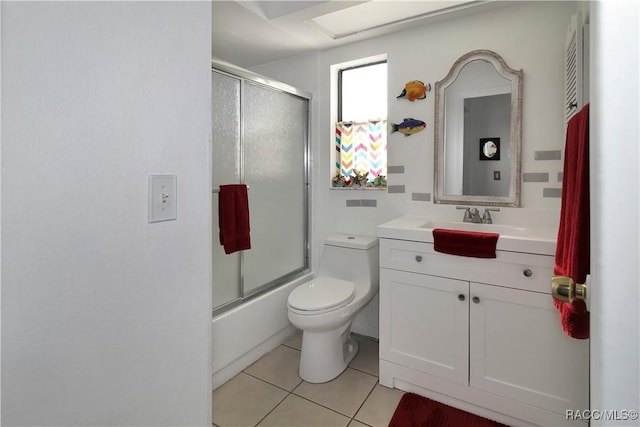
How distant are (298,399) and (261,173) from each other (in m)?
1.40

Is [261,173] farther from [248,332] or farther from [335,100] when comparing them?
[248,332]

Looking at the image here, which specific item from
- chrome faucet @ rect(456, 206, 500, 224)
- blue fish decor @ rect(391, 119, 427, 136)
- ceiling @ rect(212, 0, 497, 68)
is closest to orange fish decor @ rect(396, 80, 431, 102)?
blue fish decor @ rect(391, 119, 427, 136)

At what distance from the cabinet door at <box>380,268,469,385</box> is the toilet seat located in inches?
9.3

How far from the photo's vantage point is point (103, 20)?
71 cm

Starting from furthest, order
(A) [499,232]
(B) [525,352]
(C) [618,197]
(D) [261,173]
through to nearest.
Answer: (D) [261,173] → (A) [499,232] → (B) [525,352] → (C) [618,197]

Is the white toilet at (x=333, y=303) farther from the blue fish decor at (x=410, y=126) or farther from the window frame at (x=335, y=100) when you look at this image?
the blue fish decor at (x=410, y=126)

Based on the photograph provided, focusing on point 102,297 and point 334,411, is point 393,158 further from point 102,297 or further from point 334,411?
point 102,297

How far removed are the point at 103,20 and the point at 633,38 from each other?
92 centimetres

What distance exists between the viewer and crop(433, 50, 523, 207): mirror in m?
1.94

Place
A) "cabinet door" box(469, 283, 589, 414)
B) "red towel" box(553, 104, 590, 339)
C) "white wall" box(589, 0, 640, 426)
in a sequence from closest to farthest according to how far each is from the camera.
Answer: "white wall" box(589, 0, 640, 426) → "red towel" box(553, 104, 590, 339) → "cabinet door" box(469, 283, 589, 414)

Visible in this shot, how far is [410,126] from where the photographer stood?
2.22 metres

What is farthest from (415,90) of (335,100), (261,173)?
(261,173)

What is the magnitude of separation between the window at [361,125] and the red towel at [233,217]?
84cm

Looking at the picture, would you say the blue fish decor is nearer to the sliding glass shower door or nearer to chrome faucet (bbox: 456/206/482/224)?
chrome faucet (bbox: 456/206/482/224)
